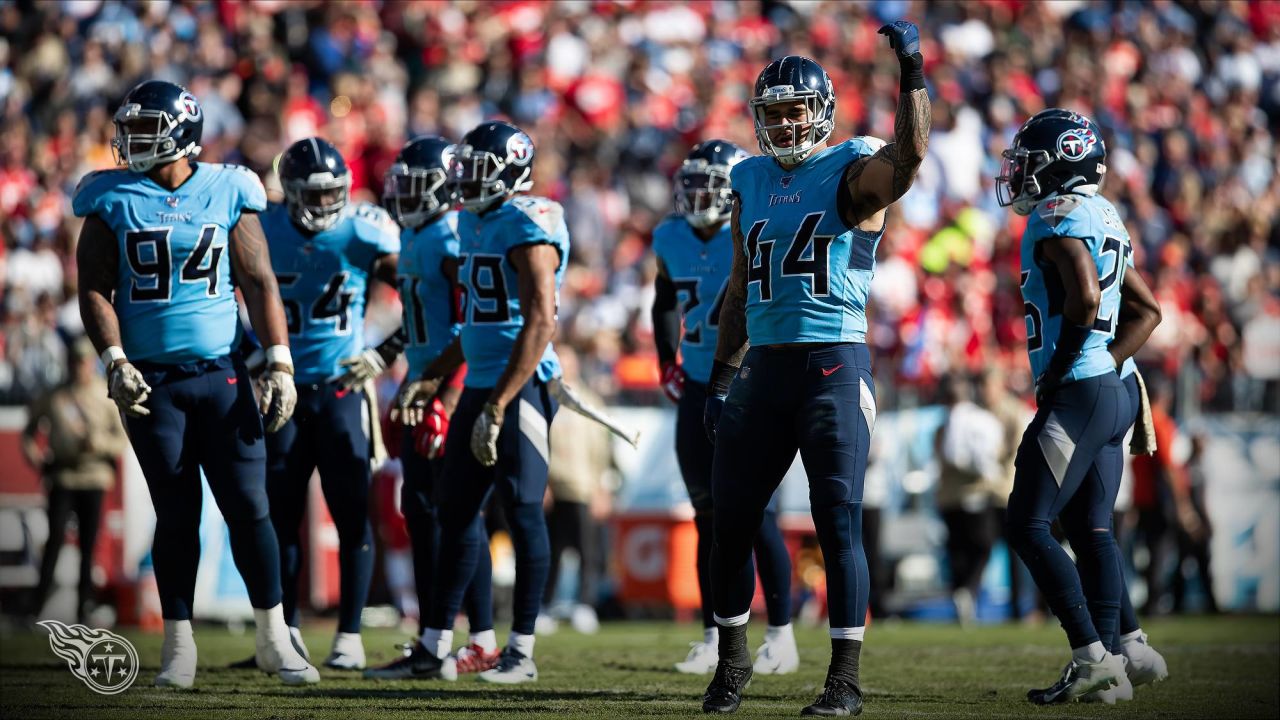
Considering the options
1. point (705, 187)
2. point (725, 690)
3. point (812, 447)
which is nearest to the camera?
point (812, 447)

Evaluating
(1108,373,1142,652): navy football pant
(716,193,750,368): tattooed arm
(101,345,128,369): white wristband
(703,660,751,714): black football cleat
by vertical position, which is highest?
(716,193,750,368): tattooed arm

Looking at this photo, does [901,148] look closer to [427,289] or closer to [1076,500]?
[1076,500]

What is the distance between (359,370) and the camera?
7961 mm

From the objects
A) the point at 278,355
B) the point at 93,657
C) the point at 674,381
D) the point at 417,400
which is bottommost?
the point at 93,657

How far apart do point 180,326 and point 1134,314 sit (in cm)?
405

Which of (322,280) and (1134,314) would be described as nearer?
(1134,314)

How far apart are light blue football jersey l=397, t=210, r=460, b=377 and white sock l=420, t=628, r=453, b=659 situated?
1.39m

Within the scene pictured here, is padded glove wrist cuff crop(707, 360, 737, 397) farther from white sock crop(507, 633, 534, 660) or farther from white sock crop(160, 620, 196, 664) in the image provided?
white sock crop(160, 620, 196, 664)

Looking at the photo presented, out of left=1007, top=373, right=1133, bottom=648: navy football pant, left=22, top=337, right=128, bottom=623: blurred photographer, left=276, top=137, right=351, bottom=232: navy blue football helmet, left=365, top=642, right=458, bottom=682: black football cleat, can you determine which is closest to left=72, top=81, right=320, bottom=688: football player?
left=365, top=642, right=458, bottom=682: black football cleat

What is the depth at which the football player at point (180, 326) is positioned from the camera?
6.77 meters

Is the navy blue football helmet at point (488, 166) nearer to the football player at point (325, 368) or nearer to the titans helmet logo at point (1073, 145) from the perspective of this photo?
the football player at point (325, 368)

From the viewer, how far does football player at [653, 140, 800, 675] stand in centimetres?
795

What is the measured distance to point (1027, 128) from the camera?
A: 6875 mm

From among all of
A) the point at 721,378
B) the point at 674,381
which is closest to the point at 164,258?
the point at 721,378
